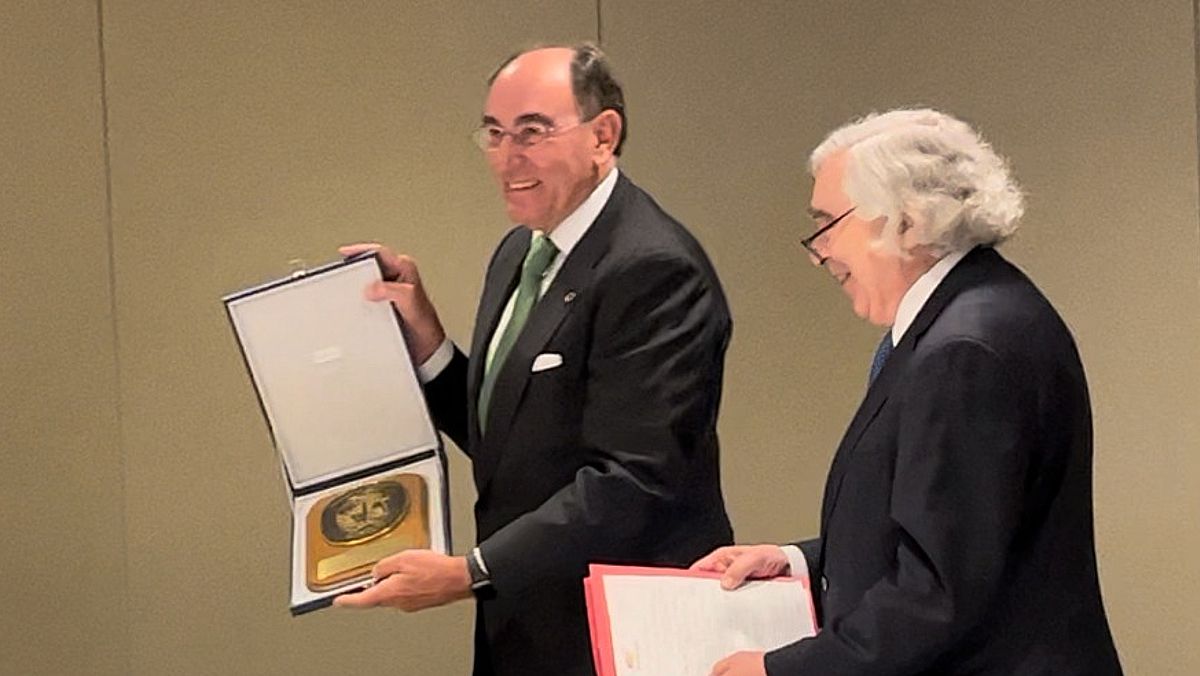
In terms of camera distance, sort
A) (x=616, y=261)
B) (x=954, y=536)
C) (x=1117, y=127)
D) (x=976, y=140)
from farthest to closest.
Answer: (x=1117, y=127), (x=616, y=261), (x=976, y=140), (x=954, y=536)

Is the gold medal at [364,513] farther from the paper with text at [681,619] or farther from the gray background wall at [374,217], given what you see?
the gray background wall at [374,217]

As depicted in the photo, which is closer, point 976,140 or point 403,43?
point 976,140

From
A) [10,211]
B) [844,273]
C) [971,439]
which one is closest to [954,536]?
[971,439]

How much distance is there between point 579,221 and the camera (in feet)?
7.47

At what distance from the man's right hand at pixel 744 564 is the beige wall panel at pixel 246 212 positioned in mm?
1837

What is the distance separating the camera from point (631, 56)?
3.75m

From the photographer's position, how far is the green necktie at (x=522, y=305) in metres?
2.28

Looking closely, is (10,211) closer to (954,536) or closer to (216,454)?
(216,454)

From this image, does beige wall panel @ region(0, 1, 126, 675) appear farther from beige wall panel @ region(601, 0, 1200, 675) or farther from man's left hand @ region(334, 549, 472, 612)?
man's left hand @ region(334, 549, 472, 612)

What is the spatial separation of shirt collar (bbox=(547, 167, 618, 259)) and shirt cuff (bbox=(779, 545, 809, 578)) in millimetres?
552

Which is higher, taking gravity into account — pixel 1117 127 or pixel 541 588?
pixel 1117 127

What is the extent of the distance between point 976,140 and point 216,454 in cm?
244

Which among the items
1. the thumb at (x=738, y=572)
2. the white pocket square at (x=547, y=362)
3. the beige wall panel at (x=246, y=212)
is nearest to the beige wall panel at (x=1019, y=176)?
the beige wall panel at (x=246, y=212)

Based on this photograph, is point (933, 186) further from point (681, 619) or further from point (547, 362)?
point (547, 362)
